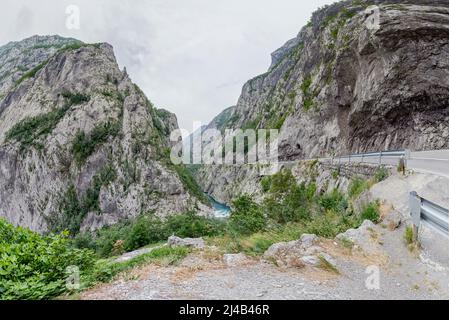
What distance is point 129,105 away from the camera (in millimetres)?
92312

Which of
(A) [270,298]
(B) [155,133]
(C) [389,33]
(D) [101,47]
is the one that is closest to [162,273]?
(A) [270,298]

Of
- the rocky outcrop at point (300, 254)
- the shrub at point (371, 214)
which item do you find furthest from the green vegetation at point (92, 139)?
the rocky outcrop at point (300, 254)

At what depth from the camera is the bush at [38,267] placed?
4.80 m

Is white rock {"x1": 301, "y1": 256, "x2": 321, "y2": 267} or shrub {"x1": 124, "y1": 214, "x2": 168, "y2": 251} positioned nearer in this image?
white rock {"x1": 301, "y1": 256, "x2": 321, "y2": 267}

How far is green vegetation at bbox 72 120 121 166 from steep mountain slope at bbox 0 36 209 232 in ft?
0.98

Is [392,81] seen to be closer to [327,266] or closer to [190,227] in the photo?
[190,227]

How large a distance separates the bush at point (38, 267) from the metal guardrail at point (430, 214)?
22.4 ft

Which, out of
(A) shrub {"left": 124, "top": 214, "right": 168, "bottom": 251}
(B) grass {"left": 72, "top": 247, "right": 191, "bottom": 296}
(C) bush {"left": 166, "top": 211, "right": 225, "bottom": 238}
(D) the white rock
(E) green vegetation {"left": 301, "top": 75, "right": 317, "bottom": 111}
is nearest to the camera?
(B) grass {"left": 72, "top": 247, "right": 191, "bottom": 296}

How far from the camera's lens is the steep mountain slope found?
7762cm

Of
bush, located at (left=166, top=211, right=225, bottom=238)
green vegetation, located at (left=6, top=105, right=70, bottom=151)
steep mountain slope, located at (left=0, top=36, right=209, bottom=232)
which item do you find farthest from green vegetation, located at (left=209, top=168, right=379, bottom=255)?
green vegetation, located at (left=6, top=105, right=70, bottom=151)

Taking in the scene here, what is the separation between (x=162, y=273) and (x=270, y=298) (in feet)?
7.75

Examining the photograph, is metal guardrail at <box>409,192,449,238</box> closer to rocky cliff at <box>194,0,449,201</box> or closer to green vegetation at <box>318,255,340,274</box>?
green vegetation at <box>318,255,340,274</box>
